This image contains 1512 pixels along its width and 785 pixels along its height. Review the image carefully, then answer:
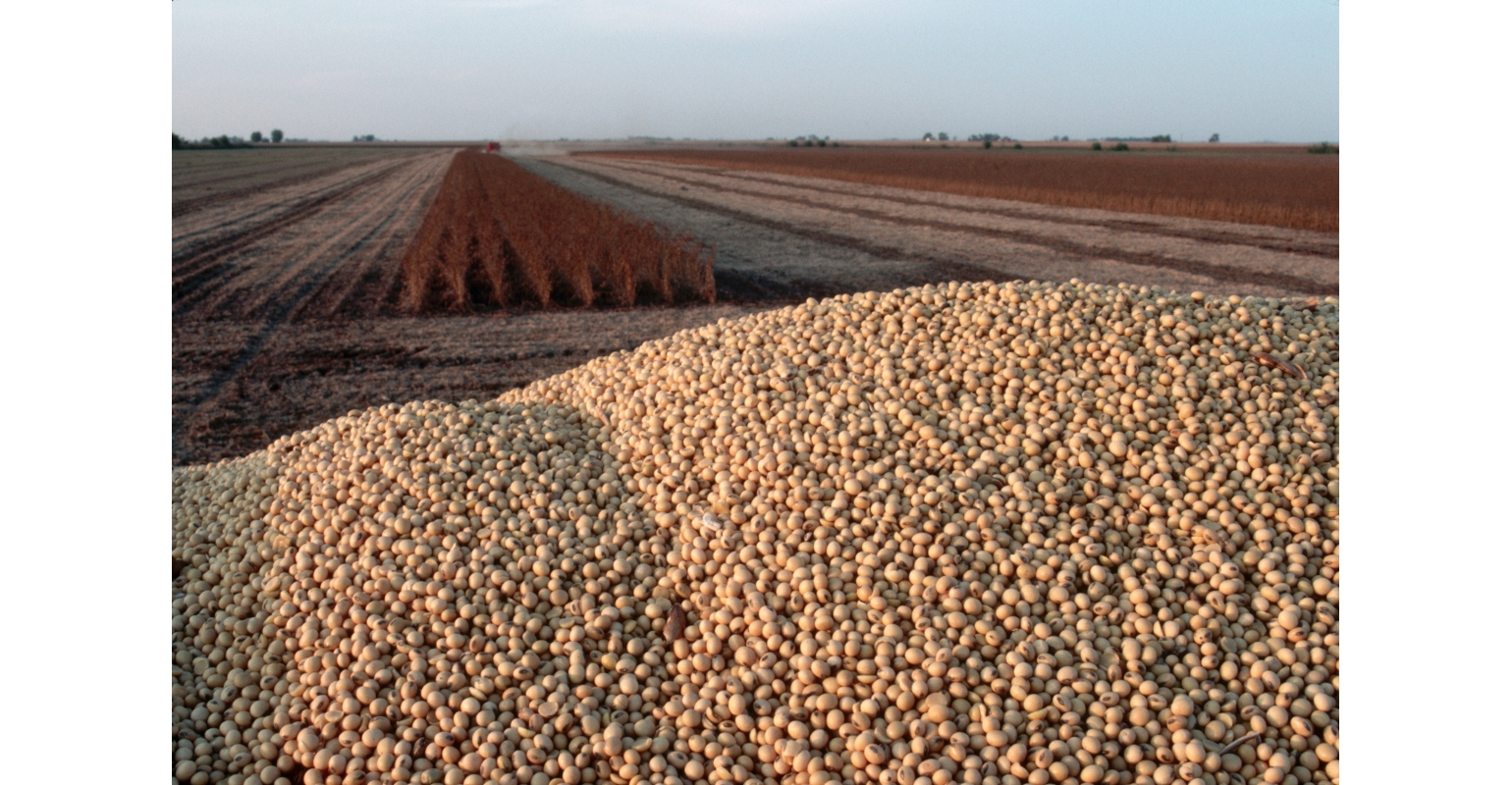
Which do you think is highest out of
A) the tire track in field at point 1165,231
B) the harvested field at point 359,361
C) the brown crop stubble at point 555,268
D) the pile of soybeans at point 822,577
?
the tire track in field at point 1165,231

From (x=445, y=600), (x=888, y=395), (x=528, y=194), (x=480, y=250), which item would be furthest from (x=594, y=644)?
(x=528, y=194)

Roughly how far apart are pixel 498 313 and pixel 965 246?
7.92 metres

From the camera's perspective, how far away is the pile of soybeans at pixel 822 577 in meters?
1.96

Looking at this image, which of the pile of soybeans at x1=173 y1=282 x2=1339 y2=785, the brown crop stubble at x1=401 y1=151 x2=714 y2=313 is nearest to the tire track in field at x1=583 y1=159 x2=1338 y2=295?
the brown crop stubble at x1=401 y1=151 x2=714 y2=313

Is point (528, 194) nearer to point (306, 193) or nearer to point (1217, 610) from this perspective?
point (306, 193)

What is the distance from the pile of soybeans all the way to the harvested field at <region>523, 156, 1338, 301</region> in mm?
6893

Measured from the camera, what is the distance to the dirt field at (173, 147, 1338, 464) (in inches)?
248

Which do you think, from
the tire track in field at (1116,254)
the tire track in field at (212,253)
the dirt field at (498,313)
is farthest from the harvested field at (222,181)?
the tire track in field at (1116,254)

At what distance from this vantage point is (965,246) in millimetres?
13773

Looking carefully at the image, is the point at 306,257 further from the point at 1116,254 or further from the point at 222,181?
the point at 222,181

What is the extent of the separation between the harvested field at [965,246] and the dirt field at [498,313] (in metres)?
0.05

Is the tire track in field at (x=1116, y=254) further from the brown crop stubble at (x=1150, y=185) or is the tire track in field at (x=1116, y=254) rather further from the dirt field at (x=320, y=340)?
the dirt field at (x=320, y=340)

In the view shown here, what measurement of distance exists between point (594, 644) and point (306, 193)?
2584 cm

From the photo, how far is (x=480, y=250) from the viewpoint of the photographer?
444 inches
